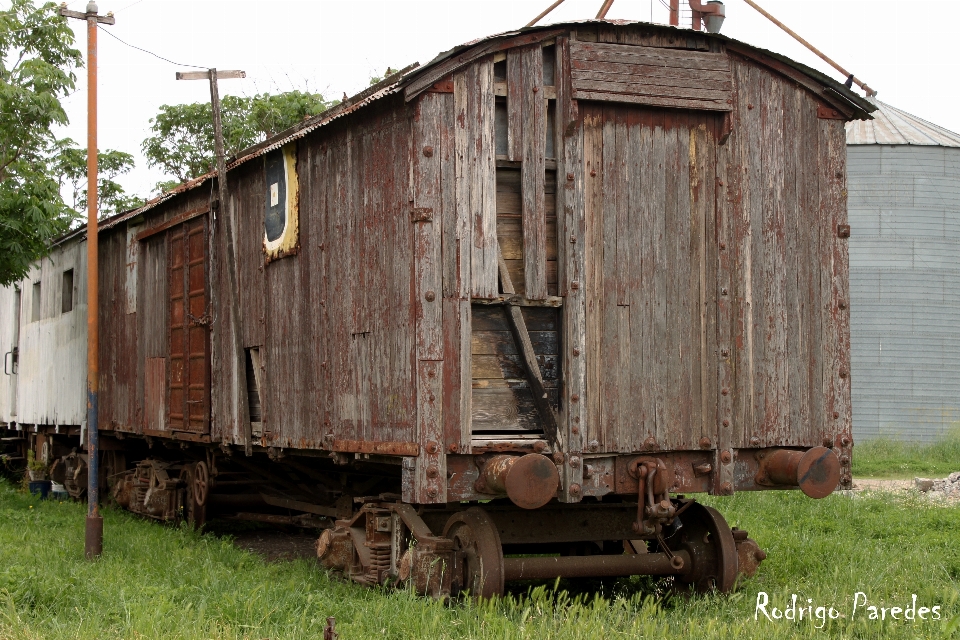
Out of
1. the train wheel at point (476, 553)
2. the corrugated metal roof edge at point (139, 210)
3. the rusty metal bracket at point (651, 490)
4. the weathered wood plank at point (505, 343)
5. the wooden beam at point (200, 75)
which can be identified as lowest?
the train wheel at point (476, 553)

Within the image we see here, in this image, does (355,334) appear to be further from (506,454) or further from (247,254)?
(247,254)

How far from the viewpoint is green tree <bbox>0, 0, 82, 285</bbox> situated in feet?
47.7

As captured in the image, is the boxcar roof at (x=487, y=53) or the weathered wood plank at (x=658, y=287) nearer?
the boxcar roof at (x=487, y=53)

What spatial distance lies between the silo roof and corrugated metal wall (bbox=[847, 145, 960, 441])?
68 cm

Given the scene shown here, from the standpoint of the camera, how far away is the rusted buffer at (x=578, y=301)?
7.85m

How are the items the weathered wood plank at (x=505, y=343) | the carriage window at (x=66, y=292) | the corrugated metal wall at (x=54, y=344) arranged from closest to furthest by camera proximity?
the weathered wood plank at (x=505, y=343) → the corrugated metal wall at (x=54, y=344) → the carriage window at (x=66, y=292)

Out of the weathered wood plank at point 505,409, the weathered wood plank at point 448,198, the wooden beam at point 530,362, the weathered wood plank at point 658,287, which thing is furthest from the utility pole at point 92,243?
the weathered wood plank at point 658,287

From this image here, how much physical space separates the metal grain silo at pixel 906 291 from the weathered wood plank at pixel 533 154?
15.9m

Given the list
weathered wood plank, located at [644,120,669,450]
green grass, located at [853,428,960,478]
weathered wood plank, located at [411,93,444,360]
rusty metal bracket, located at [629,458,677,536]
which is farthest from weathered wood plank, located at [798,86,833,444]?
green grass, located at [853,428,960,478]

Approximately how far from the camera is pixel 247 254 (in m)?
11.4

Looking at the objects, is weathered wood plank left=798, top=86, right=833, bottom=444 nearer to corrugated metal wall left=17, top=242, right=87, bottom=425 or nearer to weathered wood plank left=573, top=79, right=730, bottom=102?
weathered wood plank left=573, top=79, right=730, bottom=102

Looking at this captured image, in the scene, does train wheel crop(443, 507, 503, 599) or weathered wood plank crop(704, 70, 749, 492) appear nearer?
train wheel crop(443, 507, 503, 599)

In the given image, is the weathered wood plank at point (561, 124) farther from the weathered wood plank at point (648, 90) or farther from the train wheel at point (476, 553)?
the train wheel at point (476, 553)

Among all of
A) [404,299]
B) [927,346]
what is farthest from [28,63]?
[927,346]
